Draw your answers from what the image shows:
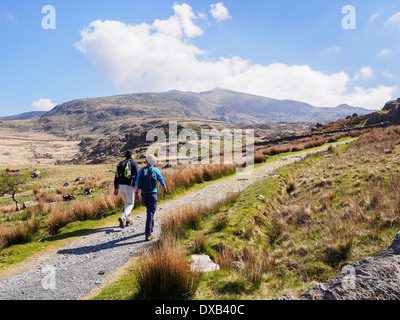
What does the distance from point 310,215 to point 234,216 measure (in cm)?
211

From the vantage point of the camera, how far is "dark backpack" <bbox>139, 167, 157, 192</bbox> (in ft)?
19.1

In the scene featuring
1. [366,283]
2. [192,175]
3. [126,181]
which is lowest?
[192,175]

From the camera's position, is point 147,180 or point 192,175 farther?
point 192,175

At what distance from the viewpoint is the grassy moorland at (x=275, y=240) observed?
10.5 feet

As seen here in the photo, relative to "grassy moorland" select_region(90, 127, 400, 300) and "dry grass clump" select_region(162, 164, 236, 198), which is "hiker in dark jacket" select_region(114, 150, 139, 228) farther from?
"dry grass clump" select_region(162, 164, 236, 198)

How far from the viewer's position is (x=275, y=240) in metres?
5.12

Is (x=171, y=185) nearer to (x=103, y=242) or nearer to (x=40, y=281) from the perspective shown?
(x=103, y=242)

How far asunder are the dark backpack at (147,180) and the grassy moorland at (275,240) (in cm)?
112

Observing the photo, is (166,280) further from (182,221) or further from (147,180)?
(147,180)

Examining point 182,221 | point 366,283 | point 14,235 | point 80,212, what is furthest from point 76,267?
point 366,283

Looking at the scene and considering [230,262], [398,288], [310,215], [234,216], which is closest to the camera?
[398,288]

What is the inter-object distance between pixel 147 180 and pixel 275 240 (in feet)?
12.4
